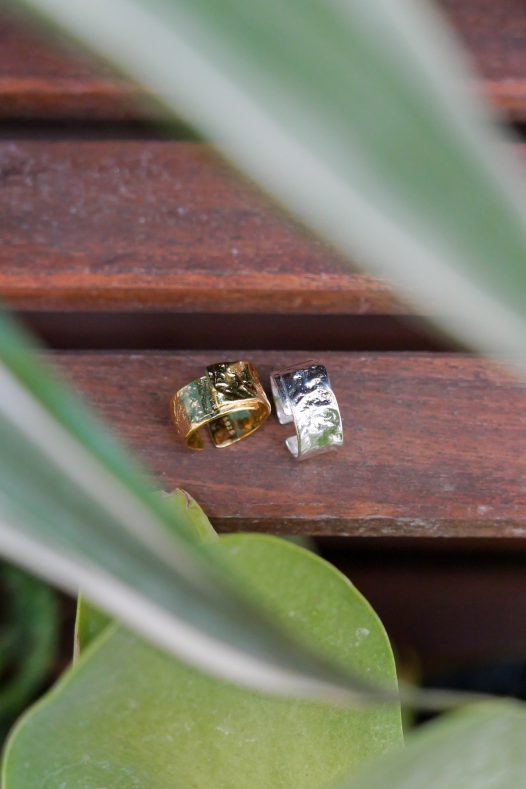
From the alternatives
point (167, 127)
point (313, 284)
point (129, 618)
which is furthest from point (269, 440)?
point (129, 618)

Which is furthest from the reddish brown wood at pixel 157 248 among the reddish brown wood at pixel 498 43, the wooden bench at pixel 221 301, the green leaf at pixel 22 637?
the green leaf at pixel 22 637

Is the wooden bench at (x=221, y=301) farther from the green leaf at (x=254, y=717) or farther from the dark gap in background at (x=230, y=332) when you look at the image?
the green leaf at (x=254, y=717)

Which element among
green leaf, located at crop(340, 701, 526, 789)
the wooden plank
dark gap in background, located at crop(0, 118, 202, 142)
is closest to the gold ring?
the wooden plank

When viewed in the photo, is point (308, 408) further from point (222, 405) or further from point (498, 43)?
point (498, 43)

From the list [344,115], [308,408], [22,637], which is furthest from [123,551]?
[22,637]

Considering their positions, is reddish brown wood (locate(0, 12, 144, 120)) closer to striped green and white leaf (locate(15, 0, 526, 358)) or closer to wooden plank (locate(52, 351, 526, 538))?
wooden plank (locate(52, 351, 526, 538))
